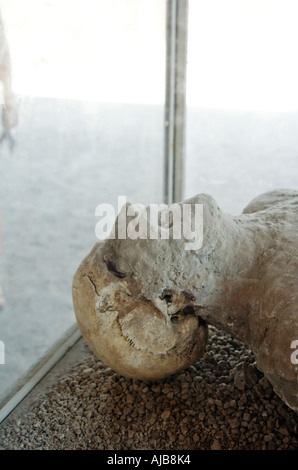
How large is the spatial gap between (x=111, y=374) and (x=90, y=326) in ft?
1.21

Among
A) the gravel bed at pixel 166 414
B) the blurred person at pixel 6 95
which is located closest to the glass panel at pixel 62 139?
the blurred person at pixel 6 95

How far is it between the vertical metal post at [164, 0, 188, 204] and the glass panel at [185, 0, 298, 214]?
0.06 m

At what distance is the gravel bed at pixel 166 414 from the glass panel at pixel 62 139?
0.81 feet

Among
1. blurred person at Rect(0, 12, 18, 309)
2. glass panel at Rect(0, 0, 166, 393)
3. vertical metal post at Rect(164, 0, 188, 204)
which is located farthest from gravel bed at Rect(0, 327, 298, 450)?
vertical metal post at Rect(164, 0, 188, 204)

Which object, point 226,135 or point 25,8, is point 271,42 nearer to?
point 226,135

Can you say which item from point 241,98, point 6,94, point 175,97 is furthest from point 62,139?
point 241,98

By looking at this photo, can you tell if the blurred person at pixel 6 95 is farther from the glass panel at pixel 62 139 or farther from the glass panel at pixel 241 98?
the glass panel at pixel 241 98

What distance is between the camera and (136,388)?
1.52m

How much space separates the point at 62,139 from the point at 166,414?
134 cm

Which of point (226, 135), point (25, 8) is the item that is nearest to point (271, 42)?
point (226, 135)

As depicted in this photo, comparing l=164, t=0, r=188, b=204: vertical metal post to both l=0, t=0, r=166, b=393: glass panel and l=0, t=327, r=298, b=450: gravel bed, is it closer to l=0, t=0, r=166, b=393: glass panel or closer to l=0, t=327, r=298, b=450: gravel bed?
l=0, t=0, r=166, b=393: glass panel

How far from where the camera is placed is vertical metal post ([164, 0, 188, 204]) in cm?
259

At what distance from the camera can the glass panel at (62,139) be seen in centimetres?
156

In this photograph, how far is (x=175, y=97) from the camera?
9.03 feet
